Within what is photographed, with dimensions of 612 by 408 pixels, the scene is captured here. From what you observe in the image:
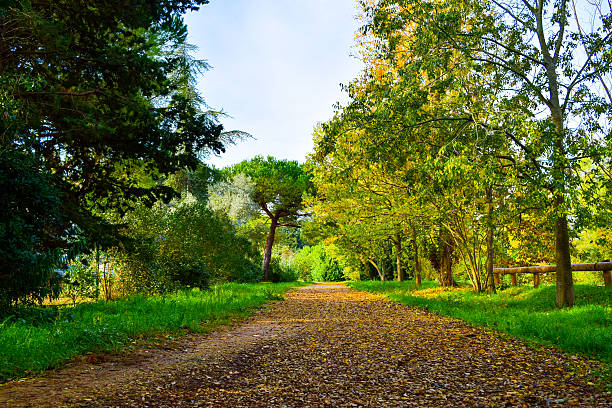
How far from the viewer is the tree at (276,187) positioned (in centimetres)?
3077

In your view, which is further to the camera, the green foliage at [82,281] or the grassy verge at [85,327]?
the green foliage at [82,281]

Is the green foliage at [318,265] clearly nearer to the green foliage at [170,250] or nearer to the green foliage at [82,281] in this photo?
the green foliage at [170,250]

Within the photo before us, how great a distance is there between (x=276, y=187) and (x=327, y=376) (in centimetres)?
2634

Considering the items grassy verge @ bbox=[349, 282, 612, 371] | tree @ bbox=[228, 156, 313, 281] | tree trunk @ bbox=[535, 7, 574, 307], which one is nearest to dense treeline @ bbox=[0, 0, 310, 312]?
grassy verge @ bbox=[349, 282, 612, 371]

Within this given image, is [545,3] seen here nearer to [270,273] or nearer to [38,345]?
[38,345]

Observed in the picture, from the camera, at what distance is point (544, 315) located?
25.6 ft

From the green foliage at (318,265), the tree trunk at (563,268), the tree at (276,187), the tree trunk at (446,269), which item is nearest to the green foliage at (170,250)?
the tree trunk at (563,268)

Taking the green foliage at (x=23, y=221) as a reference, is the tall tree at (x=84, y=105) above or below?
above

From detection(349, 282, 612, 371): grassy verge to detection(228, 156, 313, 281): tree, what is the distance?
18969mm

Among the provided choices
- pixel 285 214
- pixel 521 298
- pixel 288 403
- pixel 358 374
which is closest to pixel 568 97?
pixel 521 298

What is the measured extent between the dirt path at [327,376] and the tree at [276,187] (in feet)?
77.6

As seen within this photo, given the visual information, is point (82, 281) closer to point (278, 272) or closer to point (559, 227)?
point (559, 227)

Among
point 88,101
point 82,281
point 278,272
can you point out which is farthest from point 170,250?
point 278,272

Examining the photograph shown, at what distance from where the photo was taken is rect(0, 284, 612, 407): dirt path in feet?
12.0
